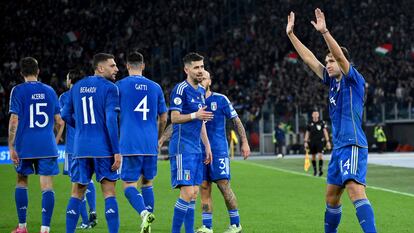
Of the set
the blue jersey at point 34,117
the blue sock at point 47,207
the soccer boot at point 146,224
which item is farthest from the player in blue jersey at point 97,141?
the blue jersey at point 34,117

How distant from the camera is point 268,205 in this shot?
17344 mm

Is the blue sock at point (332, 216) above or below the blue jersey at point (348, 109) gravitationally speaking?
below

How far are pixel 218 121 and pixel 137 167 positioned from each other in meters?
1.94

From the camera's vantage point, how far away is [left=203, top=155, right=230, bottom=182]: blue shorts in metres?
12.6

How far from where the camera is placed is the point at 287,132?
1892 inches

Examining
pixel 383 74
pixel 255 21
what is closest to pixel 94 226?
pixel 383 74

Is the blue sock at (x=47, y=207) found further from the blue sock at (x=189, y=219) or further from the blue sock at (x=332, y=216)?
the blue sock at (x=332, y=216)

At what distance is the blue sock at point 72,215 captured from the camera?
1063 centimetres

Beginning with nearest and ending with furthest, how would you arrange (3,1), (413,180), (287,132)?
1. (413,180)
2. (287,132)
3. (3,1)

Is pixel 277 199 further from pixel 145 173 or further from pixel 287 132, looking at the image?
Answer: pixel 287 132

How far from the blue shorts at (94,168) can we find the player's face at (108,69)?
1.03 meters

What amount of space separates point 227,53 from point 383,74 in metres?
9.94

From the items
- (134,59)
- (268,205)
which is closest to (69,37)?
(268,205)

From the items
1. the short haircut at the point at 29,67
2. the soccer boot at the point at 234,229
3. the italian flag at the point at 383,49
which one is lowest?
the soccer boot at the point at 234,229
